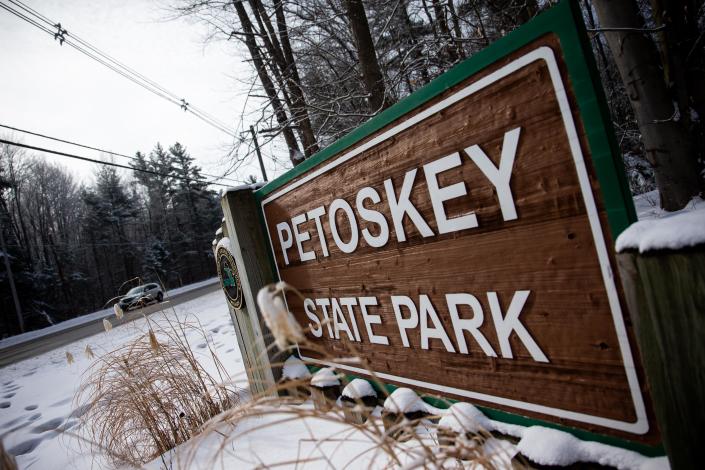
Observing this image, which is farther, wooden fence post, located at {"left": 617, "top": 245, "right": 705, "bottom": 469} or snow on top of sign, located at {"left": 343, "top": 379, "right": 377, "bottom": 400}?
snow on top of sign, located at {"left": 343, "top": 379, "right": 377, "bottom": 400}

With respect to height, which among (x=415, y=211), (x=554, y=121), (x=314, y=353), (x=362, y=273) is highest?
(x=554, y=121)

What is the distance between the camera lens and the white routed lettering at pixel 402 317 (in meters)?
1.34

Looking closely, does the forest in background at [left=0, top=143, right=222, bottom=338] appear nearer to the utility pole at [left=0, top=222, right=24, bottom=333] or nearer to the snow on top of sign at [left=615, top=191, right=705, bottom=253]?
the utility pole at [left=0, top=222, right=24, bottom=333]

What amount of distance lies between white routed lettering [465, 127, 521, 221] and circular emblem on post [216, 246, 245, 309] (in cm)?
188

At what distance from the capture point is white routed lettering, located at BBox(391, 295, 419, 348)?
52.7 inches

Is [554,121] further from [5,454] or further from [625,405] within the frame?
[5,454]

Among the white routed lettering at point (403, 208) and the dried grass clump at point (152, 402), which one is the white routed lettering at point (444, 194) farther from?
the dried grass clump at point (152, 402)

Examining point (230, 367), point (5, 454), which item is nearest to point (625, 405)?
point (5, 454)

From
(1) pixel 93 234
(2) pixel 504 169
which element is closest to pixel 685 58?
(2) pixel 504 169

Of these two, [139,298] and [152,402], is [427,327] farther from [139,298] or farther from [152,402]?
[139,298]

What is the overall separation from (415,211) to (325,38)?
5363 millimetres

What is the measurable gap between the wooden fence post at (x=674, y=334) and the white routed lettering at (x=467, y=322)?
1.72 feet

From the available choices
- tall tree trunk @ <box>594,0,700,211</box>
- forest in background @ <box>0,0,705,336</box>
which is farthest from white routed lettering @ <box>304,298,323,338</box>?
tall tree trunk @ <box>594,0,700,211</box>

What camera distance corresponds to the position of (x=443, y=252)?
1184mm
